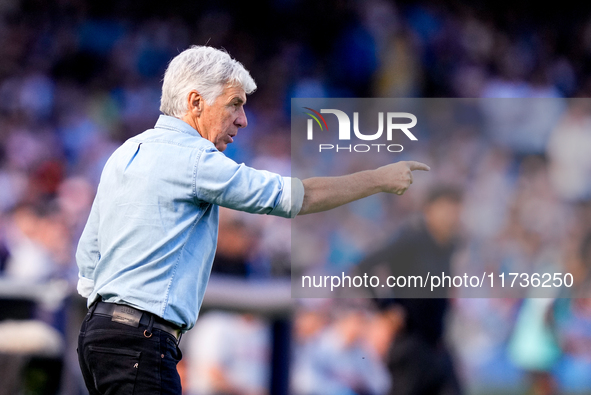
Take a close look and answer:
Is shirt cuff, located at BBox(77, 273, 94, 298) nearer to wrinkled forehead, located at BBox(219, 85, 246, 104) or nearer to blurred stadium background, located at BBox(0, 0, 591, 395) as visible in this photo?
wrinkled forehead, located at BBox(219, 85, 246, 104)

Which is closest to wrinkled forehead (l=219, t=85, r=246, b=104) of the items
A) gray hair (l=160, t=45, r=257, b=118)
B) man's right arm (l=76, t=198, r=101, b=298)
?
gray hair (l=160, t=45, r=257, b=118)

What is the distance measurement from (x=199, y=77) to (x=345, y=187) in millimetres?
649

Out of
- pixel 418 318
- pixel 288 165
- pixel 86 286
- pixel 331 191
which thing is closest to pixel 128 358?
pixel 86 286

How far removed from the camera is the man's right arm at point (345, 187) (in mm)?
2377

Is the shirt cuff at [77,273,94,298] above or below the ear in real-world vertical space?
below

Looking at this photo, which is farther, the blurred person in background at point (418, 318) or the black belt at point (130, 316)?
the blurred person in background at point (418, 318)

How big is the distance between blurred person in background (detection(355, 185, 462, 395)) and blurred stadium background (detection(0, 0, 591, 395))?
0.24 m

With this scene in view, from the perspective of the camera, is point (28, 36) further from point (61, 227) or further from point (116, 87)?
point (61, 227)

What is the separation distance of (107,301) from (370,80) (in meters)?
7.19

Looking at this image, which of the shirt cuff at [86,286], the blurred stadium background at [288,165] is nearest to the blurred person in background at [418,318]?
the blurred stadium background at [288,165]

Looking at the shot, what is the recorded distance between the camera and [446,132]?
20.3 feet

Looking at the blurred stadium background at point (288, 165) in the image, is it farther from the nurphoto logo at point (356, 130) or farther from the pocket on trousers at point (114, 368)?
the pocket on trousers at point (114, 368)

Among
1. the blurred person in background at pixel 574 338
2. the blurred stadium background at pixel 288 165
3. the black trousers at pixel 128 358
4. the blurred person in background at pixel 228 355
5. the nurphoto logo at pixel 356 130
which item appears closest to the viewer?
the black trousers at pixel 128 358

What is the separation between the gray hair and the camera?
2.46 meters
